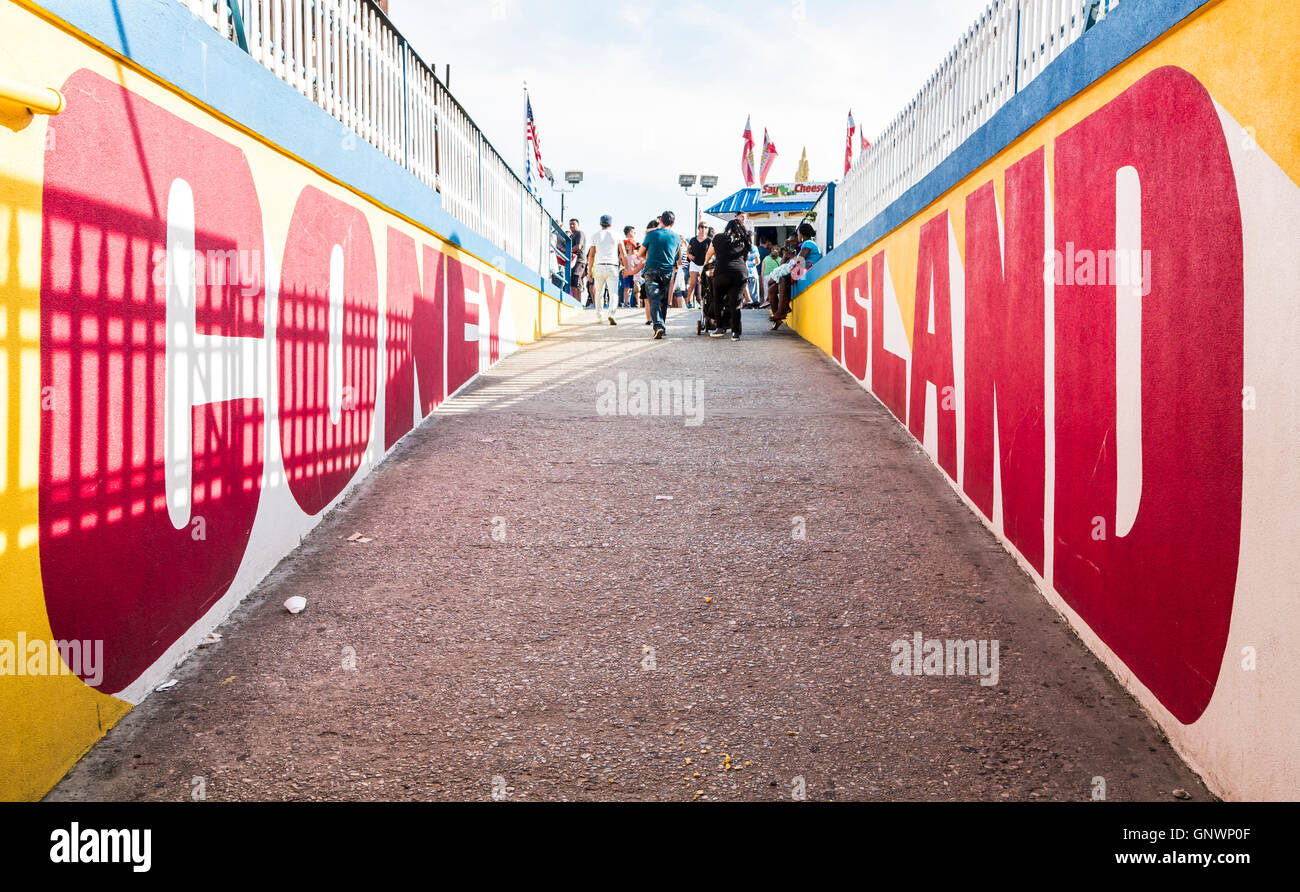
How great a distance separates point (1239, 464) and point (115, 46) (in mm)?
3757

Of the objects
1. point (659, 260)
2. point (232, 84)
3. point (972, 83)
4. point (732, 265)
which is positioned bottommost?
point (232, 84)

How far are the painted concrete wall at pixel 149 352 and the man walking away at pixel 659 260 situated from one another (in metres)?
7.62

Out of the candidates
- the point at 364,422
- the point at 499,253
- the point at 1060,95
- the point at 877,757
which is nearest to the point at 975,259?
Result: the point at 1060,95

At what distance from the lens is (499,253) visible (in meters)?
10.6

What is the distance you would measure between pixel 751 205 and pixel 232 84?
27.4 meters

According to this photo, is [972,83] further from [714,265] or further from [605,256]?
[605,256]

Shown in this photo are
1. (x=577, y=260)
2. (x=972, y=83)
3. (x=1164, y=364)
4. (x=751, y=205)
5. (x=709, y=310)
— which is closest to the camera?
(x=1164, y=364)

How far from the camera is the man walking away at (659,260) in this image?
1307 cm

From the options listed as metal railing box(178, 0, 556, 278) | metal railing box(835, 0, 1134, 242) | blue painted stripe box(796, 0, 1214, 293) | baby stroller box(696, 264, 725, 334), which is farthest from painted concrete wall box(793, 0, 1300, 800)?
baby stroller box(696, 264, 725, 334)

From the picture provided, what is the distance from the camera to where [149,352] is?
348 centimetres

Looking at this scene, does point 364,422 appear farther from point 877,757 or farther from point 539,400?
point 877,757

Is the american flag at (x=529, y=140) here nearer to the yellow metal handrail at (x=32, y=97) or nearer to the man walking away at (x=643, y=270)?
the man walking away at (x=643, y=270)

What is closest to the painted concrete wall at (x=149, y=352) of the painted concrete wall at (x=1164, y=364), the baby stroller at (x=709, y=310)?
the painted concrete wall at (x=1164, y=364)

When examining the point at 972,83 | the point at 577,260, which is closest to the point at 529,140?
the point at 577,260
